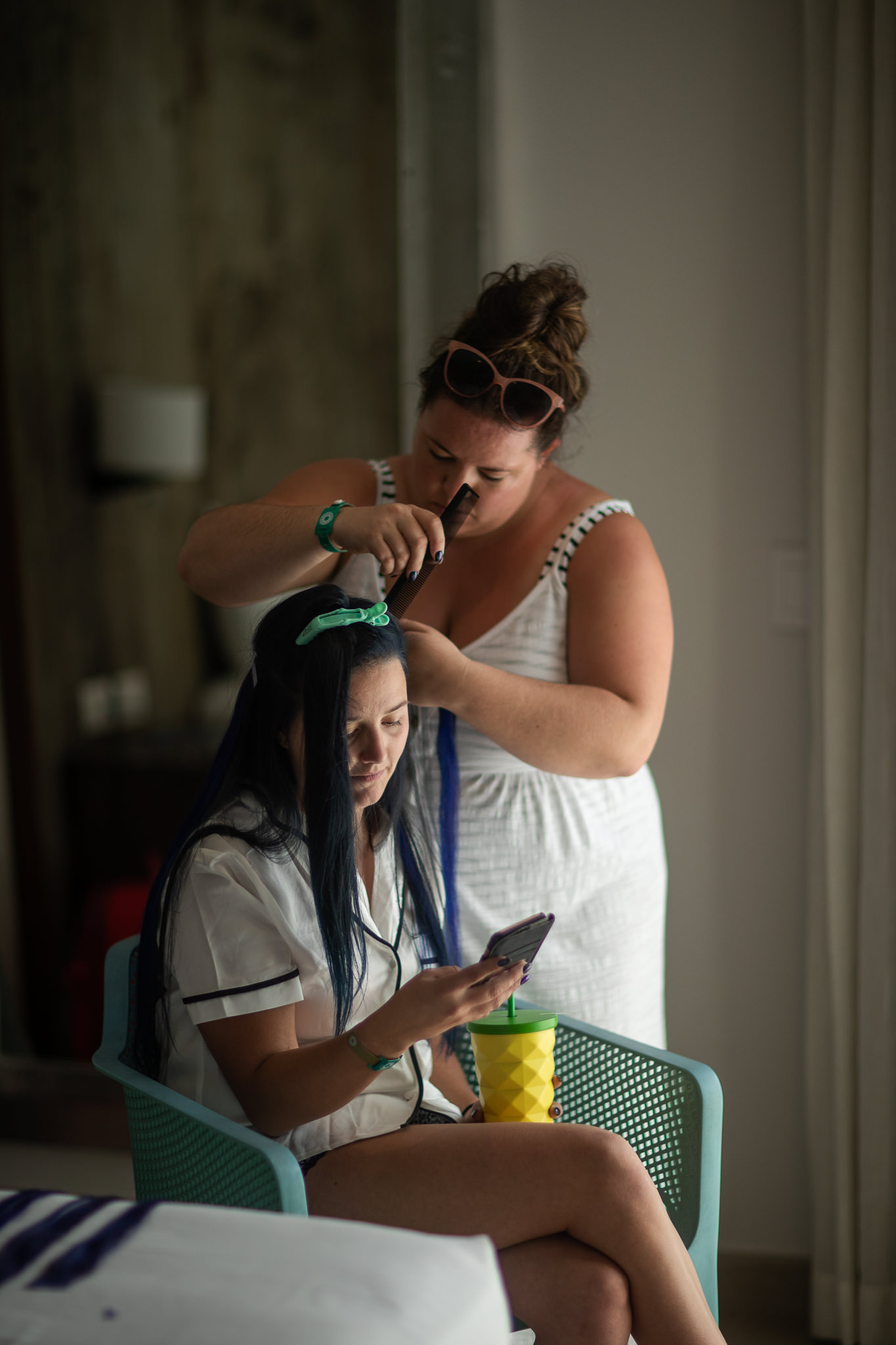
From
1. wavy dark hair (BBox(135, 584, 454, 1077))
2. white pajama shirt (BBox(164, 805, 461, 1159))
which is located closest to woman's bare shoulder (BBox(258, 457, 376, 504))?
wavy dark hair (BBox(135, 584, 454, 1077))

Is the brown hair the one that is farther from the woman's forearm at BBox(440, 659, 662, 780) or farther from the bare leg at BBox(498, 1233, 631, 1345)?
the bare leg at BBox(498, 1233, 631, 1345)

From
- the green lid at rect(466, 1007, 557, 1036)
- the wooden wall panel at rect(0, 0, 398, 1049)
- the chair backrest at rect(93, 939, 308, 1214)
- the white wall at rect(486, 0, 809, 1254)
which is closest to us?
the chair backrest at rect(93, 939, 308, 1214)

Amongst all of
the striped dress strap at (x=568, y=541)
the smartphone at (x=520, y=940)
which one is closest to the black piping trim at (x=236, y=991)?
the smartphone at (x=520, y=940)

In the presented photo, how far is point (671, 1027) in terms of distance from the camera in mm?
2080

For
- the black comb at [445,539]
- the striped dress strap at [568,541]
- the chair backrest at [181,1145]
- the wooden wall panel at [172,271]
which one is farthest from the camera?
the wooden wall panel at [172,271]

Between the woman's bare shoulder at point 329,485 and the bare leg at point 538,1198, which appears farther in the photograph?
the woman's bare shoulder at point 329,485

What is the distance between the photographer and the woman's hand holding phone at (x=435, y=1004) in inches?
42.4

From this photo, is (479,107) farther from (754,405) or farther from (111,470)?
(111,470)

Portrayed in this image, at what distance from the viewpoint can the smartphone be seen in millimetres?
1104

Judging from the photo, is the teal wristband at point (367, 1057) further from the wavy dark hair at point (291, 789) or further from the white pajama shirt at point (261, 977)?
the wavy dark hair at point (291, 789)

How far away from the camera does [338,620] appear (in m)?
1.22

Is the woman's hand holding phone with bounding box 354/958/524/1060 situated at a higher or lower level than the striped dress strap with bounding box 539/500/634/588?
lower

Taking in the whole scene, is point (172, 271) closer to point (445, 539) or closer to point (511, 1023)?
point (445, 539)

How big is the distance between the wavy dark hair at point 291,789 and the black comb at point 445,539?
0.08 m
